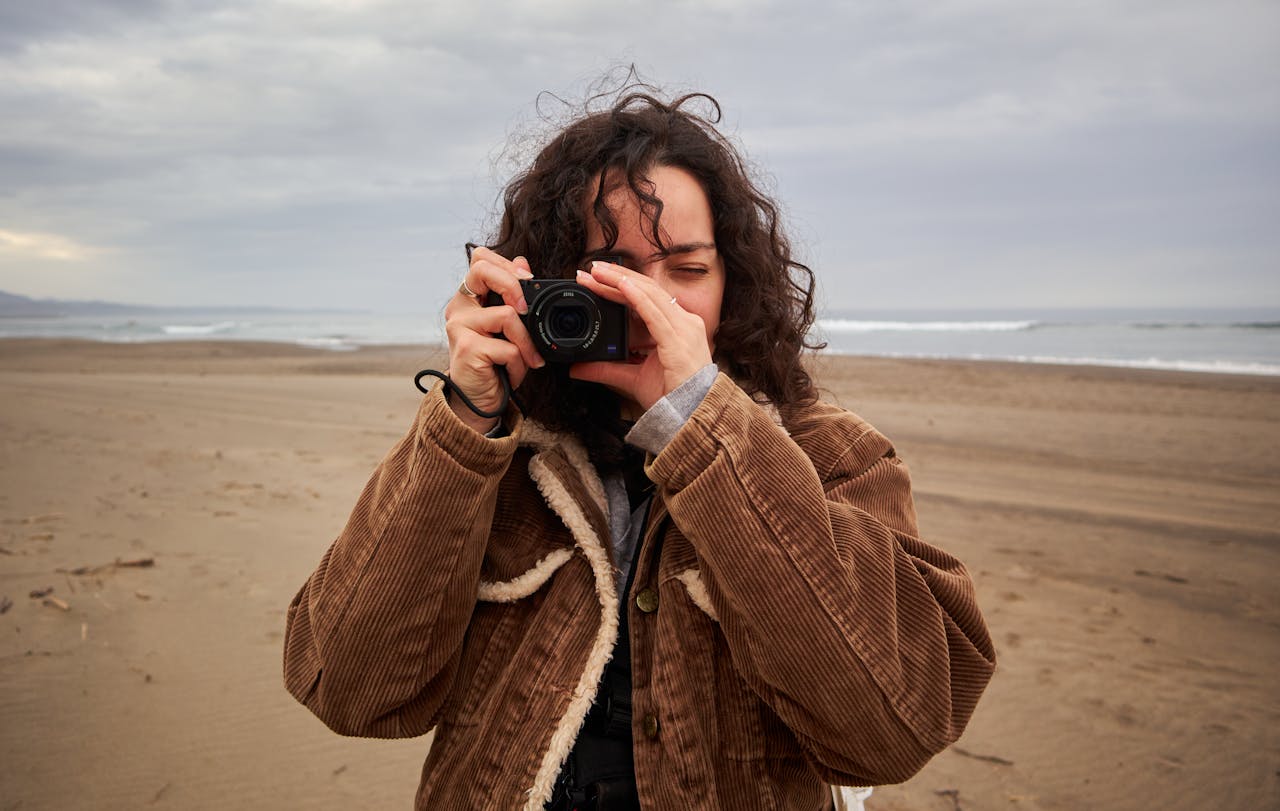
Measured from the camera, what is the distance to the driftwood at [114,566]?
386 centimetres

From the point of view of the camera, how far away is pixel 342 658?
1160mm

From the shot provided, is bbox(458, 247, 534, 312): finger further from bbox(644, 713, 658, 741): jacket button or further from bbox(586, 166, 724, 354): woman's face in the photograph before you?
bbox(644, 713, 658, 741): jacket button

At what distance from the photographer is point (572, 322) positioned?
1.25m

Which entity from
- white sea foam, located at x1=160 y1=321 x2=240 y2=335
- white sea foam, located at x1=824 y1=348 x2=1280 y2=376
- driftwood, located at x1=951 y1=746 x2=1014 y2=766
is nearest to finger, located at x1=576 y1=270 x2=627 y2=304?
driftwood, located at x1=951 y1=746 x2=1014 y2=766

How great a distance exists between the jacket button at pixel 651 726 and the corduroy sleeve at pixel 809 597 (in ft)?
0.49

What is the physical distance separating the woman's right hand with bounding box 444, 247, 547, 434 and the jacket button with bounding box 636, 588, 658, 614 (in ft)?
1.17

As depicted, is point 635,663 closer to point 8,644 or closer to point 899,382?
point 8,644

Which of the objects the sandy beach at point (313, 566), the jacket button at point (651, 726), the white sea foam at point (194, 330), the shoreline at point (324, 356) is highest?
the jacket button at point (651, 726)

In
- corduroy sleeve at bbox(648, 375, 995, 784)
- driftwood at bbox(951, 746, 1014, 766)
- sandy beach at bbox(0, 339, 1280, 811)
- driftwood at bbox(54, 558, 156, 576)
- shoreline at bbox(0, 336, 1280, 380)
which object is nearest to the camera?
corduroy sleeve at bbox(648, 375, 995, 784)

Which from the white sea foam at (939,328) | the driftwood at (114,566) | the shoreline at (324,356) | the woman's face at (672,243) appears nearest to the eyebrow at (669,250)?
the woman's face at (672,243)

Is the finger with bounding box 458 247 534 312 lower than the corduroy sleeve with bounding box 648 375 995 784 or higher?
higher

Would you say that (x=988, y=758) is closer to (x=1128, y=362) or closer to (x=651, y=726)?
(x=651, y=726)

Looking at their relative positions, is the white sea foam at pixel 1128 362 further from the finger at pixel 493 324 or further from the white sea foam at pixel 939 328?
the finger at pixel 493 324

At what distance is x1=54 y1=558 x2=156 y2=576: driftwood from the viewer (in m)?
3.86
